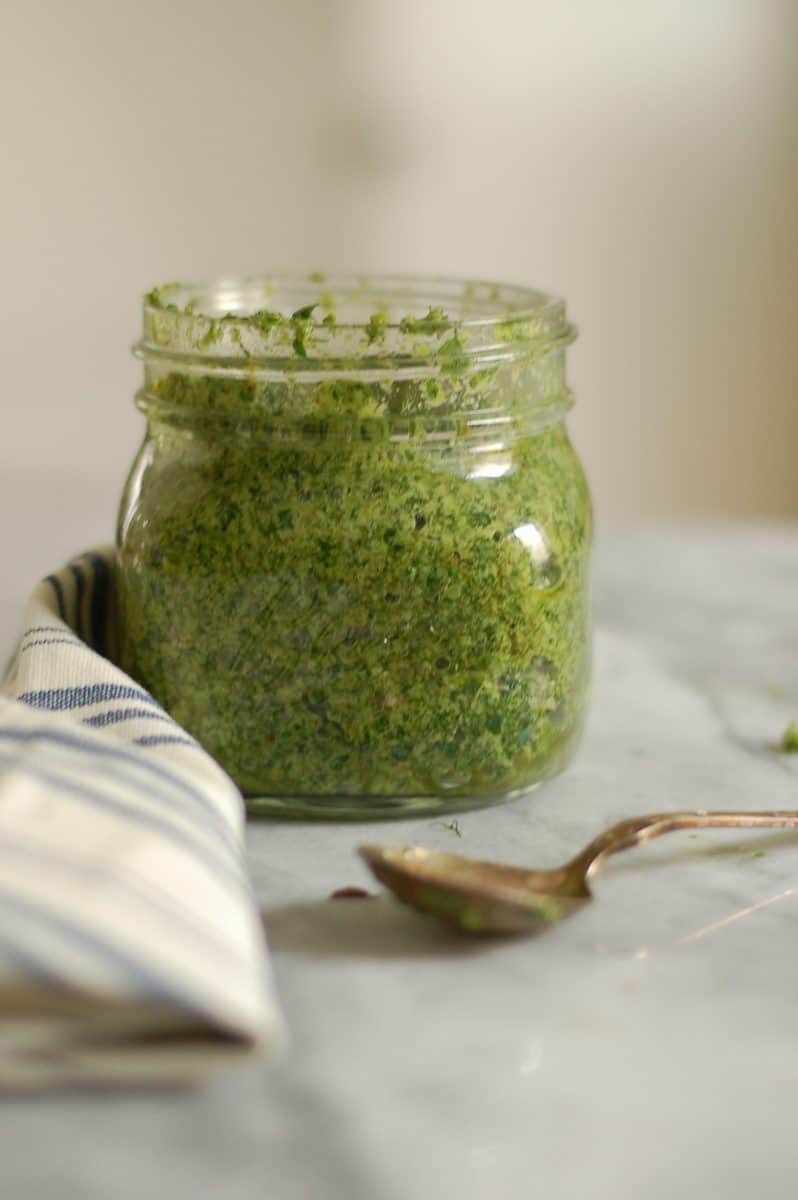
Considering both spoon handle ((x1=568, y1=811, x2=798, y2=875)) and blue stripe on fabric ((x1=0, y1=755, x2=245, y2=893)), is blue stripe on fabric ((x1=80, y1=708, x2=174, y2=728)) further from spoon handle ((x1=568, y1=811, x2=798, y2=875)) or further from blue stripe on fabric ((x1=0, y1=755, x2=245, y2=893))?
spoon handle ((x1=568, y1=811, x2=798, y2=875))

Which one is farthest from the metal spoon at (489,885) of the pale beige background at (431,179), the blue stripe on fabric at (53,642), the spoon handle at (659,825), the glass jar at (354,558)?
the pale beige background at (431,179)

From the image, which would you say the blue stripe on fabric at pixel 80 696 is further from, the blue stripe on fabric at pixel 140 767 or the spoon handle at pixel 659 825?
the spoon handle at pixel 659 825

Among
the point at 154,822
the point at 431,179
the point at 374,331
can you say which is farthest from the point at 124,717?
the point at 431,179

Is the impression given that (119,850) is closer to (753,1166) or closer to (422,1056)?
(422,1056)

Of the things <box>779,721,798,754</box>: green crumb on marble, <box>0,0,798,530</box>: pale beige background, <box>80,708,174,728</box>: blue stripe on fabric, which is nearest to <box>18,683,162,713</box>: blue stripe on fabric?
<box>80,708,174,728</box>: blue stripe on fabric

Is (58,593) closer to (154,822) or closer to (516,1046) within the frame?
(154,822)

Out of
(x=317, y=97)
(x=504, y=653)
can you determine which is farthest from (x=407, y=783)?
(x=317, y=97)

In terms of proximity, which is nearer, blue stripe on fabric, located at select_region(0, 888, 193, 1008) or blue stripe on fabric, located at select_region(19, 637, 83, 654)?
blue stripe on fabric, located at select_region(0, 888, 193, 1008)
